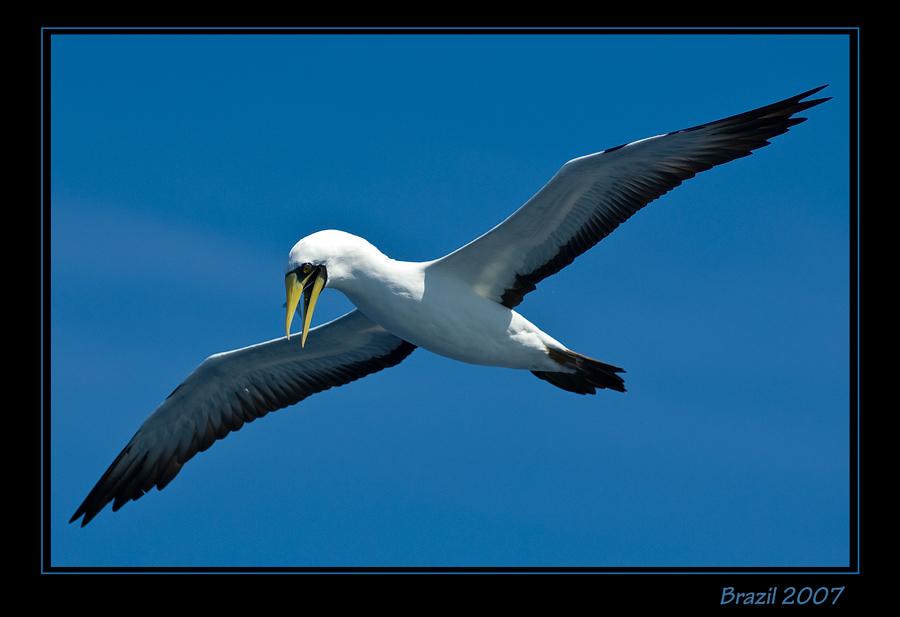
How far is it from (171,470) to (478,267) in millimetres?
6472

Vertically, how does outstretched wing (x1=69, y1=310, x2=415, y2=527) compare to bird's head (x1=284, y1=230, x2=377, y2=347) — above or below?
below

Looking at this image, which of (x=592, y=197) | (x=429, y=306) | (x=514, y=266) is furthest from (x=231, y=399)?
(x=592, y=197)

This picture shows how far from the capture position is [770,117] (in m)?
10.6

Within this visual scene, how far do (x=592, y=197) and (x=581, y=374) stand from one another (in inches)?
103

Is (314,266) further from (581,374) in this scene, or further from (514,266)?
(581,374)

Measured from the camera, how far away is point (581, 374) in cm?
1184

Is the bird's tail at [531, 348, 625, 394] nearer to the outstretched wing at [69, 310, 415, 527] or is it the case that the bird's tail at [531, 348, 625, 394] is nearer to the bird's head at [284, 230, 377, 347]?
the outstretched wing at [69, 310, 415, 527]

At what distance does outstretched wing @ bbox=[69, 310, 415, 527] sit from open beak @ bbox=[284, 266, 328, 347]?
2.74 metres

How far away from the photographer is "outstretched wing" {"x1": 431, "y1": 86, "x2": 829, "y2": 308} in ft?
34.7

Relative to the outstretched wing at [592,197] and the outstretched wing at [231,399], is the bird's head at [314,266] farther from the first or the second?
the outstretched wing at [231,399]

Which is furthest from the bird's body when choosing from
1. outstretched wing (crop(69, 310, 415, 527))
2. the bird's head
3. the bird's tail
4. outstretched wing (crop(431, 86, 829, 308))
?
outstretched wing (crop(69, 310, 415, 527))

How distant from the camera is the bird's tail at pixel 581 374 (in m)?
→ 11.6

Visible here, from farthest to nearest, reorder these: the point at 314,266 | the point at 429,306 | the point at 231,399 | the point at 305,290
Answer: the point at 231,399 < the point at 429,306 < the point at 305,290 < the point at 314,266

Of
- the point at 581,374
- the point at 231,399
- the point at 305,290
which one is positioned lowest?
the point at 231,399
